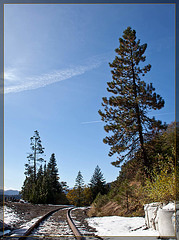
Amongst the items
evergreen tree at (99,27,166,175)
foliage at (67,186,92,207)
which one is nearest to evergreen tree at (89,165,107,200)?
foliage at (67,186,92,207)

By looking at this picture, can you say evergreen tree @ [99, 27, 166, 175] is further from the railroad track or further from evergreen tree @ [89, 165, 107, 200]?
evergreen tree @ [89, 165, 107, 200]

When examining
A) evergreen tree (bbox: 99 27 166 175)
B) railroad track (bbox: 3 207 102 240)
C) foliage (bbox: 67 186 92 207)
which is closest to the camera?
railroad track (bbox: 3 207 102 240)

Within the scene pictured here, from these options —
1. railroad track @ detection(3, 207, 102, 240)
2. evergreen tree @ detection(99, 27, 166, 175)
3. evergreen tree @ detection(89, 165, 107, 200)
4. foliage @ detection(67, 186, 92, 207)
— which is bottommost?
foliage @ detection(67, 186, 92, 207)

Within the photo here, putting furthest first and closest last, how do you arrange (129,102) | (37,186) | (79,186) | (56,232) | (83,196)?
(79,186) < (83,196) < (37,186) < (129,102) < (56,232)

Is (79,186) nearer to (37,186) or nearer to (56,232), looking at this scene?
(37,186)

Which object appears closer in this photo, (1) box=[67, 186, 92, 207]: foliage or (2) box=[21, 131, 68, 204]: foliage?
→ (2) box=[21, 131, 68, 204]: foliage

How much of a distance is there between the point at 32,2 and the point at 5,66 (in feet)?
6.98

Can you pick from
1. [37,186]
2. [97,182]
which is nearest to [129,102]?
[37,186]

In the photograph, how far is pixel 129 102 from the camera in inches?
452

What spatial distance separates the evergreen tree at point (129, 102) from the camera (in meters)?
11.3

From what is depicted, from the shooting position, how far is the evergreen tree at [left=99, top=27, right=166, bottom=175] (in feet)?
37.0

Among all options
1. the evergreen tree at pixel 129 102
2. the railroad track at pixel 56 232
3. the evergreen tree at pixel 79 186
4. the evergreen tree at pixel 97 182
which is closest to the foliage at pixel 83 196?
the evergreen tree at pixel 79 186

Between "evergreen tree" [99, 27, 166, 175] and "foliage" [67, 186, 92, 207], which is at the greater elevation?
"evergreen tree" [99, 27, 166, 175]

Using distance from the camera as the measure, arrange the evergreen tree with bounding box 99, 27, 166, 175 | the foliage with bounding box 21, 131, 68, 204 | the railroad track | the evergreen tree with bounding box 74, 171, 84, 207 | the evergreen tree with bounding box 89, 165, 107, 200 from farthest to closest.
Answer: the evergreen tree with bounding box 74, 171, 84, 207
the evergreen tree with bounding box 89, 165, 107, 200
the foliage with bounding box 21, 131, 68, 204
the evergreen tree with bounding box 99, 27, 166, 175
the railroad track
